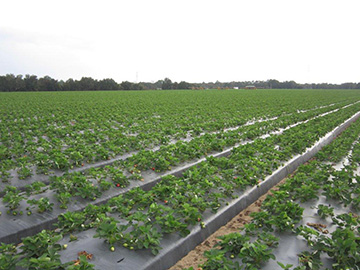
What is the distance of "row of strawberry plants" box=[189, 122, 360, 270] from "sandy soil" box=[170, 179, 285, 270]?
1.49 feet

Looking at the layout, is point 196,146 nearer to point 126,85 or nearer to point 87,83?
point 87,83

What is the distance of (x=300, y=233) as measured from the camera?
3.77 meters

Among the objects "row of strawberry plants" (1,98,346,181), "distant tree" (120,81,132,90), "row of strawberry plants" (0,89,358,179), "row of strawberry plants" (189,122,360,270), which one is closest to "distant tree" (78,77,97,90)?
"distant tree" (120,81,132,90)

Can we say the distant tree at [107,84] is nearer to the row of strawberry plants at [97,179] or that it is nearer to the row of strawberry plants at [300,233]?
the row of strawberry plants at [97,179]

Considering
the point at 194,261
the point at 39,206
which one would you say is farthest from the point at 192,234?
the point at 39,206

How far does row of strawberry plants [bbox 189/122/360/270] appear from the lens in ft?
10.5

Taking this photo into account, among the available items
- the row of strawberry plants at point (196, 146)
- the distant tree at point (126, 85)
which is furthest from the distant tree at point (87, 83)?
the row of strawberry plants at point (196, 146)

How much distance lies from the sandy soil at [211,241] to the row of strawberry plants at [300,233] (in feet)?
1.49

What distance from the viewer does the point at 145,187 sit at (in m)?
6.01

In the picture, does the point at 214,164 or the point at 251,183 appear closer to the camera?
the point at 251,183

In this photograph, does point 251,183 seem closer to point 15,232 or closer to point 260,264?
point 260,264

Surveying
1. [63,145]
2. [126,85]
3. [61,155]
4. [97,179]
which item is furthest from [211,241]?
[126,85]

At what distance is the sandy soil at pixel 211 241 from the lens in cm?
385

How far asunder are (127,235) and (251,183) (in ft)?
10.6
